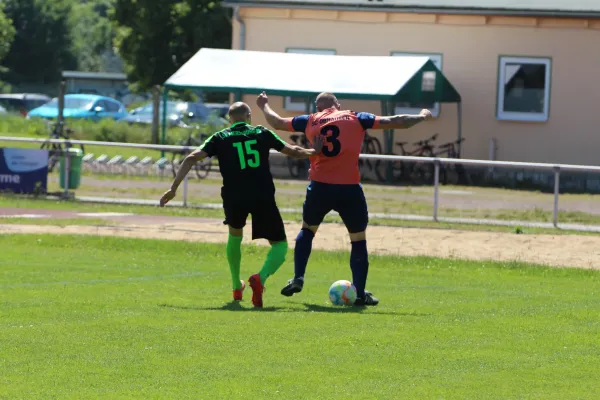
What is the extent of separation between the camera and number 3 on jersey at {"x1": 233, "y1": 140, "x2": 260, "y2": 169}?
1191 cm

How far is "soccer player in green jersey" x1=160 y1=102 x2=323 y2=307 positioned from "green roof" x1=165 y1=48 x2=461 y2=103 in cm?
1995

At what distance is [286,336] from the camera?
9.80 metres

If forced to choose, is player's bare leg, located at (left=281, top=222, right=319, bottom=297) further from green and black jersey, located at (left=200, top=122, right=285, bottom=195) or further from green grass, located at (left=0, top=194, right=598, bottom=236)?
green grass, located at (left=0, top=194, right=598, bottom=236)

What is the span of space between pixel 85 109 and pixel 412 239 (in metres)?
41.9

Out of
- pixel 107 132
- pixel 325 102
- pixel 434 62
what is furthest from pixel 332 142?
pixel 107 132

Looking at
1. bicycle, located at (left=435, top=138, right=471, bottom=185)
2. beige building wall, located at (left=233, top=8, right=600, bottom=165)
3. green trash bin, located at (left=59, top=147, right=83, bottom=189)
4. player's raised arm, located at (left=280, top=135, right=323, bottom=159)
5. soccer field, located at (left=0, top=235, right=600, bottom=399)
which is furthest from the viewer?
beige building wall, located at (left=233, top=8, right=600, bottom=165)

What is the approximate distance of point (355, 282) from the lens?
40.4 feet

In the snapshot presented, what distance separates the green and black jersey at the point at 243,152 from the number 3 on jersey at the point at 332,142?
16.8 inches

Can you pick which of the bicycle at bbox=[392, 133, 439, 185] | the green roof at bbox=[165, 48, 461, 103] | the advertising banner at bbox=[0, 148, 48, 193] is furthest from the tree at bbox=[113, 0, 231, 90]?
the advertising banner at bbox=[0, 148, 48, 193]

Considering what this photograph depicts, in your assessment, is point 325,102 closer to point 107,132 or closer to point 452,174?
point 452,174

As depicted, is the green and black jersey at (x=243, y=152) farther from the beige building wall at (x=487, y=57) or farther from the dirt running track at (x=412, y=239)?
the beige building wall at (x=487, y=57)

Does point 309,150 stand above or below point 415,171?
above

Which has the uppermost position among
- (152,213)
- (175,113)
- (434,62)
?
(434,62)

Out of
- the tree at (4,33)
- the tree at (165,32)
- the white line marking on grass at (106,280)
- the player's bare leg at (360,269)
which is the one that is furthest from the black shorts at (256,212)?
the tree at (4,33)
